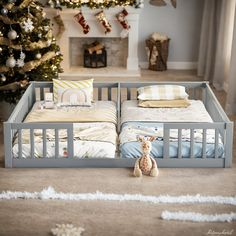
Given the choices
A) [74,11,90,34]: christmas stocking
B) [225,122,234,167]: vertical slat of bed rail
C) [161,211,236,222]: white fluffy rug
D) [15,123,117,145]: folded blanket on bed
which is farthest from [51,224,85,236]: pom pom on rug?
[74,11,90,34]: christmas stocking

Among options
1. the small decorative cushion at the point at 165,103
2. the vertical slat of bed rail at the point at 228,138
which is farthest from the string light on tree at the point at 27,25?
the vertical slat of bed rail at the point at 228,138

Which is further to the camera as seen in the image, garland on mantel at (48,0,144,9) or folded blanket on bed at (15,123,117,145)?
garland on mantel at (48,0,144,9)

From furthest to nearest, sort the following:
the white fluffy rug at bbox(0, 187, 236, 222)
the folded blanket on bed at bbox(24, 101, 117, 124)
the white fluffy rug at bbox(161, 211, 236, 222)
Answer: the folded blanket on bed at bbox(24, 101, 117, 124) → the white fluffy rug at bbox(0, 187, 236, 222) → the white fluffy rug at bbox(161, 211, 236, 222)

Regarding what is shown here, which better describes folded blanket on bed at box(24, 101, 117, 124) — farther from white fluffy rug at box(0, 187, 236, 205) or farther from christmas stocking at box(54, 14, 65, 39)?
christmas stocking at box(54, 14, 65, 39)

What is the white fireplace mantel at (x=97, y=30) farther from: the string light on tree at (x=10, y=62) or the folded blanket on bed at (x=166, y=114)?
the folded blanket on bed at (x=166, y=114)

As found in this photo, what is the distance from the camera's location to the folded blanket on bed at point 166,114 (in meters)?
5.50

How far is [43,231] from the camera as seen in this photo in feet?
12.8

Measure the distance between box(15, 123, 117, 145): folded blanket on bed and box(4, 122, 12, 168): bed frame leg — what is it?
17cm

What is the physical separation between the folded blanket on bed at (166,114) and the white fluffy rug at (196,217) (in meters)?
1.47

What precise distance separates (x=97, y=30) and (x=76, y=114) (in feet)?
12.1

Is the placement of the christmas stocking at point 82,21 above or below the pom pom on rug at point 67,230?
above

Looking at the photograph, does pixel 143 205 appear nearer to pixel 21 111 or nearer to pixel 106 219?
pixel 106 219

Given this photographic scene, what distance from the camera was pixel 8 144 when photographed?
4914 mm

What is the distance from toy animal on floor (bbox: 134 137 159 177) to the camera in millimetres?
4715
